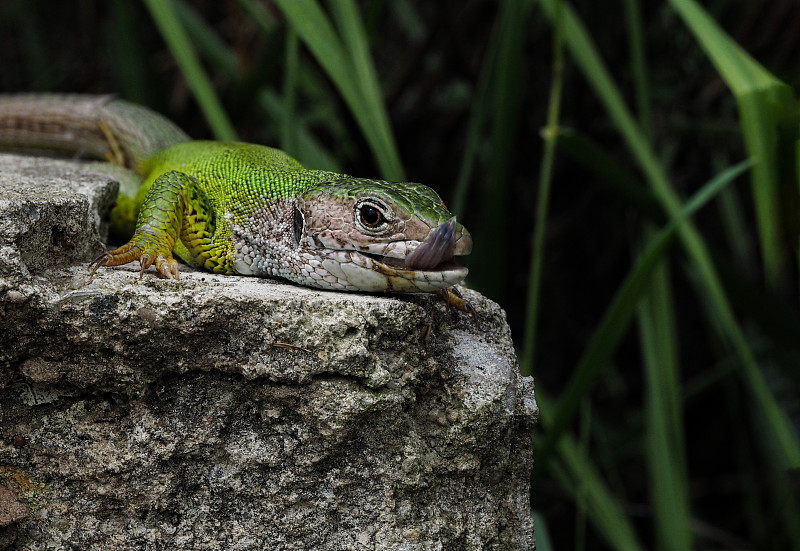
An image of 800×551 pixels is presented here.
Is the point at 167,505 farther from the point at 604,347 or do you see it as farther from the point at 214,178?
the point at 604,347

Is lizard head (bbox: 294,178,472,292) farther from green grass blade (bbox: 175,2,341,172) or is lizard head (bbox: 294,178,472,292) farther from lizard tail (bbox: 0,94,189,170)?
green grass blade (bbox: 175,2,341,172)

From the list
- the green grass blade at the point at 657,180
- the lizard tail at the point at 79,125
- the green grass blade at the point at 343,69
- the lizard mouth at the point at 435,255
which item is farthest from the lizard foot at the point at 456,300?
the lizard tail at the point at 79,125

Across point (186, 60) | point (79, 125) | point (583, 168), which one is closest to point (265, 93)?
point (79, 125)

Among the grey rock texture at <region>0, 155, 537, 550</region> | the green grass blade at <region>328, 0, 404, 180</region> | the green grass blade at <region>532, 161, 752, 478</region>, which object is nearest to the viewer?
the grey rock texture at <region>0, 155, 537, 550</region>

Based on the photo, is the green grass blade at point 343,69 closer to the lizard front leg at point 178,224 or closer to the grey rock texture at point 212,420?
the lizard front leg at point 178,224

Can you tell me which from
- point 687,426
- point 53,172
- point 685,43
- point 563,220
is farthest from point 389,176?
point 687,426

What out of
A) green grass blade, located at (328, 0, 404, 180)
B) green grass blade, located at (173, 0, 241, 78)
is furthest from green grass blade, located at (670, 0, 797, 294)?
green grass blade, located at (173, 0, 241, 78)

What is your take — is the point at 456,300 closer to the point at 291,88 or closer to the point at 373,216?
the point at 373,216
